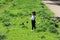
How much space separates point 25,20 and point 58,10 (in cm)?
528

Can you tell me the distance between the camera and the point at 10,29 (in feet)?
54.8

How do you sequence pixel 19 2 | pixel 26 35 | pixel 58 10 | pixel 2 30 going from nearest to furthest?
pixel 26 35, pixel 2 30, pixel 58 10, pixel 19 2

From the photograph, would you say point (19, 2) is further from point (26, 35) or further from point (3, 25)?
point (26, 35)

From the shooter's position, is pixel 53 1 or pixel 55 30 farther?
pixel 53 1

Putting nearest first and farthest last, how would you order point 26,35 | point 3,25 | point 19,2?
point 26,35 → point 3,25 → point 19,2

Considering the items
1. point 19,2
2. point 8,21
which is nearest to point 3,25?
point 8,21

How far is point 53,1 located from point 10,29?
446 inches

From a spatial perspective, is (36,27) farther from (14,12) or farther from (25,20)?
(14,12)

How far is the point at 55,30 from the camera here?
53.7 feet

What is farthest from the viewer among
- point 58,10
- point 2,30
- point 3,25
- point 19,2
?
point 19,2

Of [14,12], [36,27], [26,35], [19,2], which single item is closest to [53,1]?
[19,2]

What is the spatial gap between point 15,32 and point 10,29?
2.40ft

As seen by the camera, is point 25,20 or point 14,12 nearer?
point 25,20

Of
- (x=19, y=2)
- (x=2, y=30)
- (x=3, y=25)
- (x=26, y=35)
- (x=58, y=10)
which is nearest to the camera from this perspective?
(x=26, y=35)
